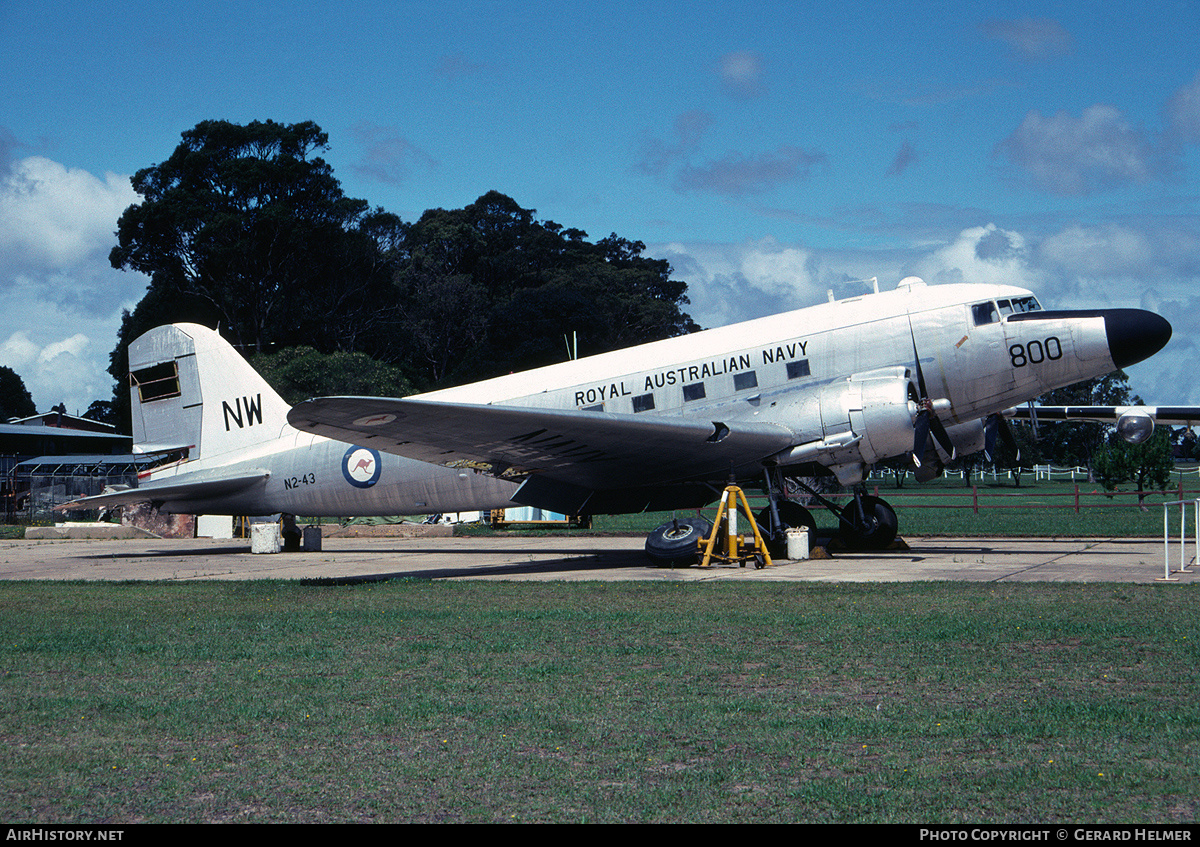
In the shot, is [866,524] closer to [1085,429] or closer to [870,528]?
[870,528]

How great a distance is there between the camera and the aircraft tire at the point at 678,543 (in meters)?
17.0

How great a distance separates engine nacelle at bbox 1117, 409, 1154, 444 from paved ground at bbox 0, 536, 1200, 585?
7.65 feet

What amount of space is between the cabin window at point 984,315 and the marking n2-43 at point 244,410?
15152 millimetres

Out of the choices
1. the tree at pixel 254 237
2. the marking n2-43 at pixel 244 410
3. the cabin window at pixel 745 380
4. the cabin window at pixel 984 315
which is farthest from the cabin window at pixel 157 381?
the tree at pixel 254 237

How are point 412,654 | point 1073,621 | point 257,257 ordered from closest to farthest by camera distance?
1. point 412,654
2. point 1073,621
3. point 257,257

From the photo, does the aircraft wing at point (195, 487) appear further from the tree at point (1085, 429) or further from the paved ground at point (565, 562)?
the tree at point (1085, 429)

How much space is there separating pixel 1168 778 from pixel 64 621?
11345 millimetres

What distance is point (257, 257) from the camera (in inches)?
2375

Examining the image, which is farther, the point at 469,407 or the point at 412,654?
the point at 469,407

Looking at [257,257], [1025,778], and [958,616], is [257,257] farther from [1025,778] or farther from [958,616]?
[1025,778]

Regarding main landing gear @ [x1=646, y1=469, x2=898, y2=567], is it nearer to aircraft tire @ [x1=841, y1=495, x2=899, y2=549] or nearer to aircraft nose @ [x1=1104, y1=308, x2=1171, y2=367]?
aircraft tire @ [x1=841, y1=495, x2=899, y2=549]

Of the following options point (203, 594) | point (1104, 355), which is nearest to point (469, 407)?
point (203, 594)

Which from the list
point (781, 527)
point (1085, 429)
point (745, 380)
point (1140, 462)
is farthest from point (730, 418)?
point (1085, 429)

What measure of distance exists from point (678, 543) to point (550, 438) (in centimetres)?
289
